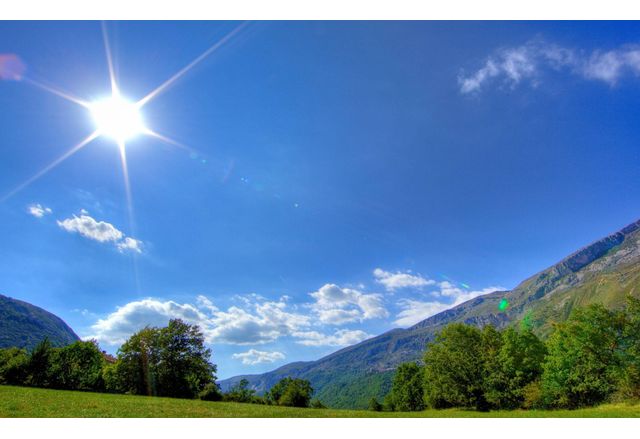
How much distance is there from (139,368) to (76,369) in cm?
1684

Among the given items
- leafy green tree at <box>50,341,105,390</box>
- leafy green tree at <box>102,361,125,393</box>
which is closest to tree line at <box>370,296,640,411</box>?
leafy green tree at <box>102,361,125,393</box>

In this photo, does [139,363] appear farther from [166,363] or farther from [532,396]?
[532,396]

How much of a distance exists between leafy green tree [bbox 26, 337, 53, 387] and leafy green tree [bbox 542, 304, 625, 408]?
98.0m

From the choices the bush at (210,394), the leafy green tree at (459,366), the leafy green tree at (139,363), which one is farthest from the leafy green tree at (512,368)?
the leafy green tree at (139,363)

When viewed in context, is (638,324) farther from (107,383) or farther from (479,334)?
(107,383)

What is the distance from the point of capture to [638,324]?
139 ft

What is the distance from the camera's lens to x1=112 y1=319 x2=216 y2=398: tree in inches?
2876

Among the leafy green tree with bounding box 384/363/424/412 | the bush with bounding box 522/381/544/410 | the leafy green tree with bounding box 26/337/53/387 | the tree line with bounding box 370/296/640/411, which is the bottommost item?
the leafy green tree with bounding box 384/363/424/412

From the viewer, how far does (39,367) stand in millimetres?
74688

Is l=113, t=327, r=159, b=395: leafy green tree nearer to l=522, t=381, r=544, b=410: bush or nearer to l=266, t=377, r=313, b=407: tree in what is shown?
l=266, t=377, r=313, b=407: tree

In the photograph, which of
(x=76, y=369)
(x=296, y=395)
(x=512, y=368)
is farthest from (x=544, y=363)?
(x=76, y=369)
